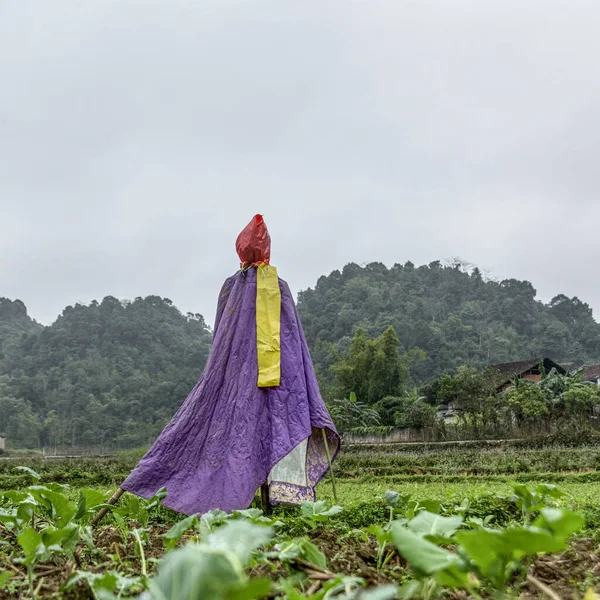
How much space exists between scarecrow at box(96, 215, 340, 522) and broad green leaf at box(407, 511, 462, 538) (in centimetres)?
215

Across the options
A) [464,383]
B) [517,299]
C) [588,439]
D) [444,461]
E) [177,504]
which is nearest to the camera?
[177,504]

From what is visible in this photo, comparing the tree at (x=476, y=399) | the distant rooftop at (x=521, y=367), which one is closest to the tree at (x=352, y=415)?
the tree at (x=476, y=399)

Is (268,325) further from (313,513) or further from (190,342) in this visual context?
(190,342)

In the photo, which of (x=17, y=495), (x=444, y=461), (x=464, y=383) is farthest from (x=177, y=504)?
(x=464, y=383)

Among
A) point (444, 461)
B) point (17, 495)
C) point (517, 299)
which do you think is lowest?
point (444, 461)

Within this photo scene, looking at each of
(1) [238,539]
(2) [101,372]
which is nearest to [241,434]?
(1) [238,539]

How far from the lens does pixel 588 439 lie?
547 inches

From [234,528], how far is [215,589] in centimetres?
20

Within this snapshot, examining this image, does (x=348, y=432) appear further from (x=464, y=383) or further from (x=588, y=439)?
(x=588, y=439)

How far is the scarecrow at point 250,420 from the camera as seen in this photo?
136 inches

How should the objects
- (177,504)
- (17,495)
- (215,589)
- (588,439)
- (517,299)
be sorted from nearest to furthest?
(215,589), (17,495), (177,504), (588,439), (517,299)

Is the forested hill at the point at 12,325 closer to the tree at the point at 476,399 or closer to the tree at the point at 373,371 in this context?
the tree at the point at 373,371

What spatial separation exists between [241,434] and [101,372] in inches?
1429

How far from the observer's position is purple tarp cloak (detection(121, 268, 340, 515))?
3432 mm
